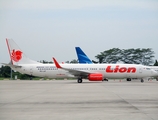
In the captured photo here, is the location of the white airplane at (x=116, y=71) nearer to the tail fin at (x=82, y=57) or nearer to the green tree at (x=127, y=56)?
the tail fin at (x=82, y=57)

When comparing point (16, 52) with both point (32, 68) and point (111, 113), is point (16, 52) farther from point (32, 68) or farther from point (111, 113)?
point (111, 113)

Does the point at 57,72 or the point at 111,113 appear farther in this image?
the point at 57,72

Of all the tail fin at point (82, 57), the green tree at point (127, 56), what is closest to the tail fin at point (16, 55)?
the tail fin at point (82, 57)

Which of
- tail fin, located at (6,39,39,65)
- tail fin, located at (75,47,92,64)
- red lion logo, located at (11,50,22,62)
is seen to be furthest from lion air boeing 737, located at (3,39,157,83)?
tail fin, located at (75,47,92,64)

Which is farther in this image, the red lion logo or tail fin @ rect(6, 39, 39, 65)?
the red lion logo

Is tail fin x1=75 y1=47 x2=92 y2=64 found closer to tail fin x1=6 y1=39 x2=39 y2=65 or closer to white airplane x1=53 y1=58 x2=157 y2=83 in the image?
tail fin x1=6 y1=39 x2=39 y2=65

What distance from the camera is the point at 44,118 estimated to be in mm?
8172

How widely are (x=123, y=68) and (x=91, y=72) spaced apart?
3979mm

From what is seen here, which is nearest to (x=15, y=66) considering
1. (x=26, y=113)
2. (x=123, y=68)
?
(x=123, y=68)

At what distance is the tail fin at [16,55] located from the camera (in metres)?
39.3

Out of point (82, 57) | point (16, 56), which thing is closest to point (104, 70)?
point (16, 56)

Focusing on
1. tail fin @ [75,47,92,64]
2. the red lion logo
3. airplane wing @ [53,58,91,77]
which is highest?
tail fin @ [75,47,92,64]

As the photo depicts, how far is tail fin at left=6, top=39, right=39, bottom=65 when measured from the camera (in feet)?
129

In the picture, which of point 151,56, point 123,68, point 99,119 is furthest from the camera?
point 151,56
